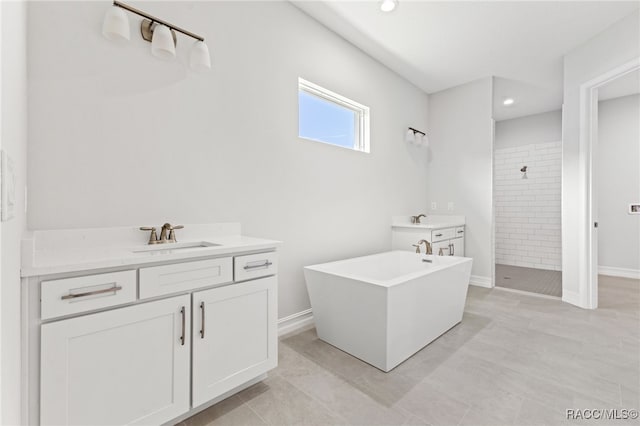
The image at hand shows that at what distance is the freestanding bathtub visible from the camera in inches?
72.4

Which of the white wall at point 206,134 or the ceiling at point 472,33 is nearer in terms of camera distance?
the white wall at point 206,134

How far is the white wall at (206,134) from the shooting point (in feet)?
4.81

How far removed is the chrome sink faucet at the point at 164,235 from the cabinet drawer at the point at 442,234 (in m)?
2.79

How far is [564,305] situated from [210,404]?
11.8 ft

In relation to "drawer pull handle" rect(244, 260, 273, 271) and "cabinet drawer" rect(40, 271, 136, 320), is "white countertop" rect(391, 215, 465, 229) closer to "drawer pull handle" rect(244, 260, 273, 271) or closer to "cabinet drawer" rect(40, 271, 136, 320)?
"drawer pull handle" rect(244, 260, 273, 271)

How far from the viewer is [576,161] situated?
313 cm

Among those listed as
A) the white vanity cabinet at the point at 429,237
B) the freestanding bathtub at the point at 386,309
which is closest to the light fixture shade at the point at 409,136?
the white vanity cabinet at the point at 429,237

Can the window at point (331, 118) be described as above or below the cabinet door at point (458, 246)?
above

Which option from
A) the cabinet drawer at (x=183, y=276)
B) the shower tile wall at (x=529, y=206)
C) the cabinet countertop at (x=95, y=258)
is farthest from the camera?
the shower tile wall at (x=529, y=206)

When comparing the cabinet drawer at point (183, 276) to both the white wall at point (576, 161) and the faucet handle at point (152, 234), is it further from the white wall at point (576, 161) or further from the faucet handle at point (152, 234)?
the white wall at point (576, 161)

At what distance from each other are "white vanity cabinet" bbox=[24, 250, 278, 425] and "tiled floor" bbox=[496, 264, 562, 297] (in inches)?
145

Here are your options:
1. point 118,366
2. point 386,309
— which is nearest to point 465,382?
point 386,309

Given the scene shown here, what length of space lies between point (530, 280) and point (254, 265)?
4387 mm

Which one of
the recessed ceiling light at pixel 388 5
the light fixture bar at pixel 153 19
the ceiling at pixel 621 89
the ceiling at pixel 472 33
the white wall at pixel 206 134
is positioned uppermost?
the ceiling at pixel 472 33
